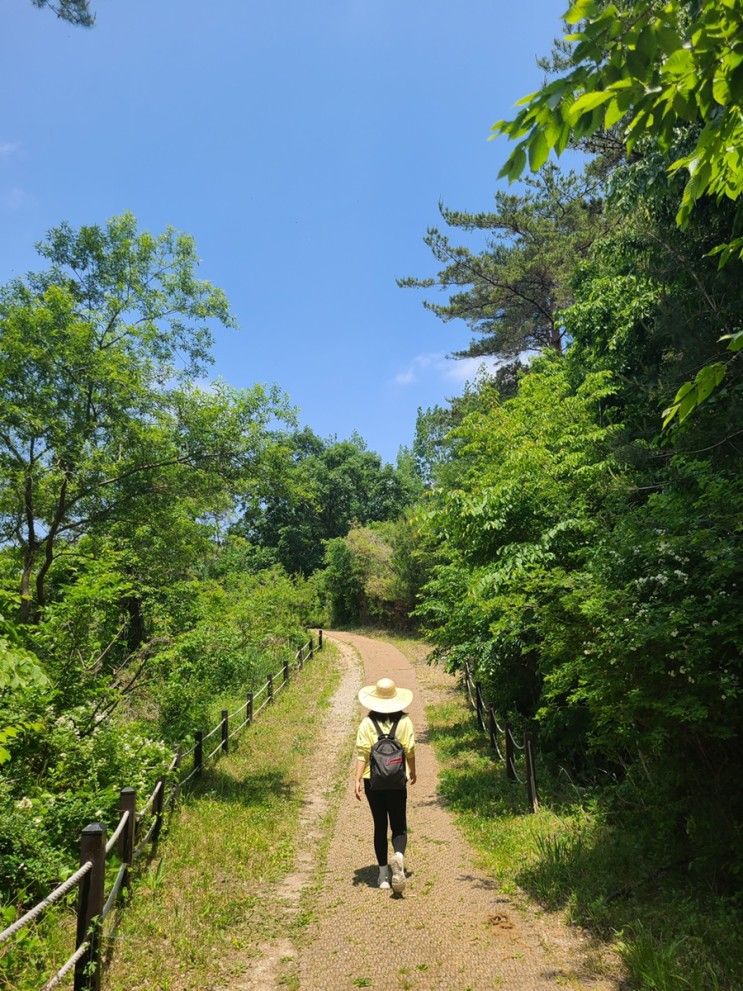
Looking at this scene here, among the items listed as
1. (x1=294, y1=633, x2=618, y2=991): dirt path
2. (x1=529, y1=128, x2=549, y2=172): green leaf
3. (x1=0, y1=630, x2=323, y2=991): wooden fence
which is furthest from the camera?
(x1=294, y1=633, x2=618, y2=991): dirt path

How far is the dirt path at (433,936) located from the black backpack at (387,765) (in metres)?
1.00

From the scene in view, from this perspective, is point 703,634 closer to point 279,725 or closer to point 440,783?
point 440,783

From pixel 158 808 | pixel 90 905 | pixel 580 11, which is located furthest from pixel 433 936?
pixel 580 11

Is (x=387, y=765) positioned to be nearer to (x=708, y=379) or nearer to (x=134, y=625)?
(x=708, y=379)

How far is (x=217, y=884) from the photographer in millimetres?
6336

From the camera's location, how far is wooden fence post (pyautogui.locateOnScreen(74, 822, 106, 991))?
13.3ft

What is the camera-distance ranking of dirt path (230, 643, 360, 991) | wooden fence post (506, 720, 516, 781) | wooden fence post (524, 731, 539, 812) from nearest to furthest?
dirt path (230, 643, 360, 991), wooden fence post (524, 731, 539, 812), wooden fence post (506, 720, 516, 781)

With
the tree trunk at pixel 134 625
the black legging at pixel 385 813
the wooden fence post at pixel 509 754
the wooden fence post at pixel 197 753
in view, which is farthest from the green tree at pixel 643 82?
the tree trunk at pixel 134 625

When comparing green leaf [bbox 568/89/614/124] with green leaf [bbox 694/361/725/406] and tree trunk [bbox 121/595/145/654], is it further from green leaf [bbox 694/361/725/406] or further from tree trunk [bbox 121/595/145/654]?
tree trunk [bbox 121/595/145/654]

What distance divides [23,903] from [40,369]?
7491 millimetres

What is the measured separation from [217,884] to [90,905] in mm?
2514

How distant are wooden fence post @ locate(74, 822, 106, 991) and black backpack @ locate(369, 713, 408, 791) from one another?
2.36m

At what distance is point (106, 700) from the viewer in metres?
7.41

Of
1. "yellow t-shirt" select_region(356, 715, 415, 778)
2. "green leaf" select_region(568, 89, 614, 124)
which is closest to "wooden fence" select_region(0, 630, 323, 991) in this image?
"yellow t-shirt" select_region(356, 715, 415, 778)
